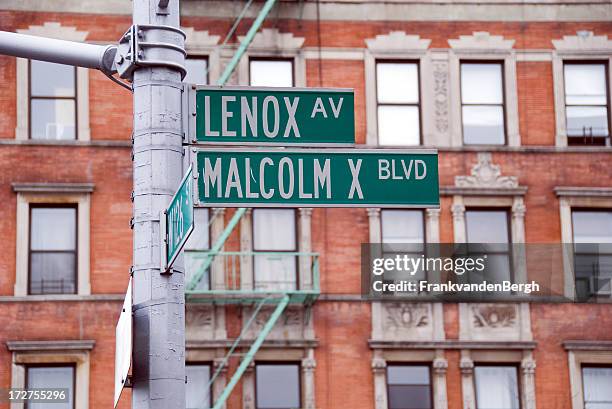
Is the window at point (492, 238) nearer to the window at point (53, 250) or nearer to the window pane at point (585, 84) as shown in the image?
the window pane at point (585, 84)

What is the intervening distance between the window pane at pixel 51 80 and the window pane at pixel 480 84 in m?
8.11

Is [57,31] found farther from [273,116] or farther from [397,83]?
[273,116]

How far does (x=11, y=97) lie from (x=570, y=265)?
11.8 metres

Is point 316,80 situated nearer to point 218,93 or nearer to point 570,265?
point 570,265

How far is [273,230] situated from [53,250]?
438 cm

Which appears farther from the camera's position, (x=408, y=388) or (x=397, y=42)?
(x=397, y=42)

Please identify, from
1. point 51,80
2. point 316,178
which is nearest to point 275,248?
point 51,80

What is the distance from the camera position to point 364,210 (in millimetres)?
26188

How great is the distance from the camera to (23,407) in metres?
24.5

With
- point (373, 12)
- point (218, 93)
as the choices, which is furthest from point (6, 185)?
→ point (218, 93)

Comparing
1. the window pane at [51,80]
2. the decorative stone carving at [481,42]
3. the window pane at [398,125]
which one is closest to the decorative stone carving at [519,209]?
the window pane at [398,125]

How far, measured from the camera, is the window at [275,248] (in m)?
25.4

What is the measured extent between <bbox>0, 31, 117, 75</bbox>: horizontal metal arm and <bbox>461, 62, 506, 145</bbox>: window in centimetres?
2049

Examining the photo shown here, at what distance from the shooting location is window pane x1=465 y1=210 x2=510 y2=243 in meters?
26.4
